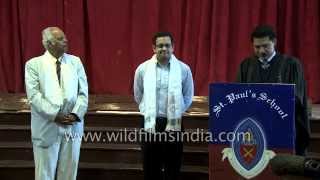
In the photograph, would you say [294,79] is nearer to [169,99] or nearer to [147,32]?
[169,99]

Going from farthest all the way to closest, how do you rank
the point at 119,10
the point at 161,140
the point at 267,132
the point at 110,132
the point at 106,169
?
the point at 119,10
the point at 110,132
the point at 106,169
the point at 161,140
the point at 267,132

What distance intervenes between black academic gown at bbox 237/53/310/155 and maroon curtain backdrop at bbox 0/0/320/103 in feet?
8.66

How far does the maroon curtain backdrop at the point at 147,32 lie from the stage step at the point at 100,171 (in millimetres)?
1514

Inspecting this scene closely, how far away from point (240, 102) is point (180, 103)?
0.83m

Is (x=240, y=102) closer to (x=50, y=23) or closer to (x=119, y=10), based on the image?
(x=119, y=10)

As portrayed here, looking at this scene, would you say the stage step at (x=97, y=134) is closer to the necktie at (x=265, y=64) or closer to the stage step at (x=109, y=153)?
the stage step at (x=109, y=153)

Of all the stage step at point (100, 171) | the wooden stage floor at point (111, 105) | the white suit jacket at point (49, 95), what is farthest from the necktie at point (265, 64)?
the wooden stage floor at point (111, 105)

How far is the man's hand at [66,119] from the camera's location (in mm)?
2891

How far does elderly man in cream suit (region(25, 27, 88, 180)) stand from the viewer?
2.87 meters

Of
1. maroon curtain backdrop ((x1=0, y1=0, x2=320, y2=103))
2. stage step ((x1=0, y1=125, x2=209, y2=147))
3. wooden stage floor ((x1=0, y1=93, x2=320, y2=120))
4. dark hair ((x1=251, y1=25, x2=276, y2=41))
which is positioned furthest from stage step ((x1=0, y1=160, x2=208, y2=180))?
dark hair ((x1=251, y1=25, x2=276, y2=41))

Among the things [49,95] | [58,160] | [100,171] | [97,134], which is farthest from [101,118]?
[49,95]

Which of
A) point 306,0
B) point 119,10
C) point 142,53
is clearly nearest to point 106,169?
point 142,53

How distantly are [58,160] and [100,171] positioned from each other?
0.92 m

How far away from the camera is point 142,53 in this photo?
207 inches
